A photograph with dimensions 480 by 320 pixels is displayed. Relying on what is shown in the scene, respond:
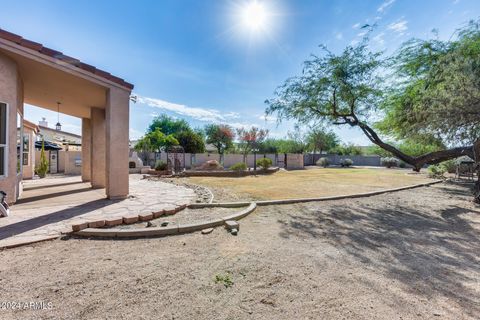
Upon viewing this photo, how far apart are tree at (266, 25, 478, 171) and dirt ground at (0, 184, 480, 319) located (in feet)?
15.7

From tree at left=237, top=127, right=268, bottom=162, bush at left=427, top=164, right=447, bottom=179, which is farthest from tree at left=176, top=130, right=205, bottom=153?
bush at left=427, top=164, right=447, bottom=179

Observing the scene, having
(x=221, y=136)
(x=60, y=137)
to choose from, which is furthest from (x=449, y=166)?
(x=60, y=137)

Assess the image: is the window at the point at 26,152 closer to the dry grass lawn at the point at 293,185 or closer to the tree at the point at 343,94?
the dry grass lawn at the point at 293,185

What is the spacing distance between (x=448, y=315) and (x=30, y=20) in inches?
364

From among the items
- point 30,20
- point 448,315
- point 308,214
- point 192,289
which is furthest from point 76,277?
point 30,20

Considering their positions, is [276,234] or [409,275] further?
[276,234]

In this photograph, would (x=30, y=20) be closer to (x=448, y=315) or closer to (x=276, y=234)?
(x=276, y=234)

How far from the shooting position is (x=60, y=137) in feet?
77.4

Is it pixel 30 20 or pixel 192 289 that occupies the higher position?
pixel 30 20

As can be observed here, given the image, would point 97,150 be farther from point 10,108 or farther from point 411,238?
point 411,238

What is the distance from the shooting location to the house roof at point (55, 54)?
4.34 m

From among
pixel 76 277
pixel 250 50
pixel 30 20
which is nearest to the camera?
pixel 76 277

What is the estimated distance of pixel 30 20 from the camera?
18.2 ft

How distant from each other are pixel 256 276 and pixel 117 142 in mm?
5032
